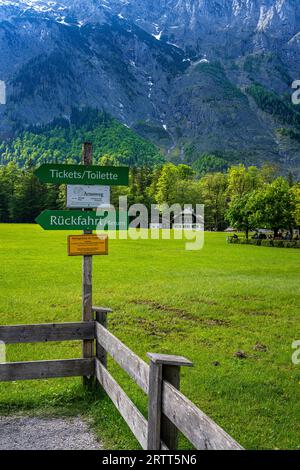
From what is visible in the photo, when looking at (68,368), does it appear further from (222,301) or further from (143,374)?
(222,301)

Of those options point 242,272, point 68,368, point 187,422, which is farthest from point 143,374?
point 242,272

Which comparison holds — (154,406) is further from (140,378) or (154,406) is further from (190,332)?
(190,332)

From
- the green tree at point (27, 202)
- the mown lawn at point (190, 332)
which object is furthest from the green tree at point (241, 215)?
the green tree at point (27, 202)

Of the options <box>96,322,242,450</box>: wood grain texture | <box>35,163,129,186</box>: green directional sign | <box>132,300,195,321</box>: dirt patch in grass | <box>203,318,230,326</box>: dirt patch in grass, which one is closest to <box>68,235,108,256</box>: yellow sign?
<box>35,163,129,186</box>: green directional sign

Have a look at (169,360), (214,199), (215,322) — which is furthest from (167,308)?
(214,199)

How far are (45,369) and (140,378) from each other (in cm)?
298

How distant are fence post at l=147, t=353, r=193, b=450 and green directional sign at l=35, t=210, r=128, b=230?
3.96 m

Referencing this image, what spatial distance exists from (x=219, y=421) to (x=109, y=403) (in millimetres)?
1919

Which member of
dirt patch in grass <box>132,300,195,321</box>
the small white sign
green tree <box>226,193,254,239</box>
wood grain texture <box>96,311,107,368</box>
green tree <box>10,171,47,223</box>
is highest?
green tree <box>10,171,47,223</box>

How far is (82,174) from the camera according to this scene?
331 inches

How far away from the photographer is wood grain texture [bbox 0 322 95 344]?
7980 millimetres

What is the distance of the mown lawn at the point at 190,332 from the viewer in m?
7.80

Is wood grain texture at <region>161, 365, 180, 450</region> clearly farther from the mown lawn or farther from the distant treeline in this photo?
the distant treeline
